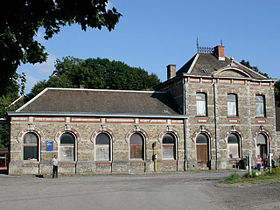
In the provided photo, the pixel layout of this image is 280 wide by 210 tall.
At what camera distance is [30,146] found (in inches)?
1025

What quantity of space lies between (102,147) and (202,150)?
8408 mm

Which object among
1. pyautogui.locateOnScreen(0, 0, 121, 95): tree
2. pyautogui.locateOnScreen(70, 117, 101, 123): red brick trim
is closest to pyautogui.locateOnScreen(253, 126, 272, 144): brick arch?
pyautogui.locateOnScreen(70, 117, 101, 123): red brick trim

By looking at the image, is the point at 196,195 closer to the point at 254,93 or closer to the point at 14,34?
the point at 14,34

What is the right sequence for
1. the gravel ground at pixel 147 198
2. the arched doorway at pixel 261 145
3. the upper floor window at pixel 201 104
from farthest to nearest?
1. the arched doorway at pixel 261 145
2. the upper floor window at pixel 201 104
3. the gravel ground at pixel 147 198

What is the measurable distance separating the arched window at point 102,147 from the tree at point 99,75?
17.6 meters

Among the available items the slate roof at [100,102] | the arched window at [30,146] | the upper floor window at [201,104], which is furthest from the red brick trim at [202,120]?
the arched window at [30,146]

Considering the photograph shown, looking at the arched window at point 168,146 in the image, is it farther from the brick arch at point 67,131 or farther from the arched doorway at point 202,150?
the brick arch at point 67,131

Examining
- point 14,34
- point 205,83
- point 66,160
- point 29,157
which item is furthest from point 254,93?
point 14,34

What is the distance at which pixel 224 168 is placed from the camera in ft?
99.3

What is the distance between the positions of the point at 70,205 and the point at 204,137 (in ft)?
66.0

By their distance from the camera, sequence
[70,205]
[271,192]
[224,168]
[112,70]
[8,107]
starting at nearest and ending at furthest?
[70,205], [271,192], [224,168], [8,107], [112,70]

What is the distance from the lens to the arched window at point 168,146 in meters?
29.1

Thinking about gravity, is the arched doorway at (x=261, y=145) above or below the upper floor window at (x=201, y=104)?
Result: below

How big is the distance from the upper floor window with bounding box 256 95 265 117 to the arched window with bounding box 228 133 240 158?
3.22 meters
